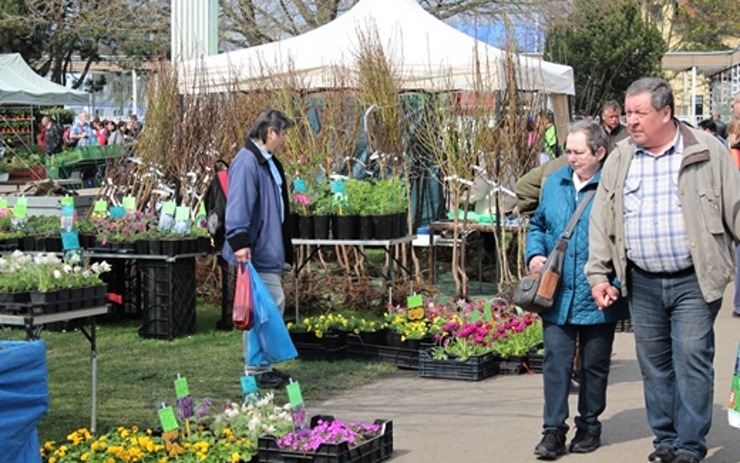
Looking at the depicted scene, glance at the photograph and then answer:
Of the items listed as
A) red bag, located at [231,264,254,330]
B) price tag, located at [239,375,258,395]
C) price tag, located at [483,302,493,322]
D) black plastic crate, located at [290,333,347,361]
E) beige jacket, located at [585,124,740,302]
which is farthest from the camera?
price tag, located at [483,302,493,322]

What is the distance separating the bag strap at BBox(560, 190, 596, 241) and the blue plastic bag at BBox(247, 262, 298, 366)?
2302 millimetres

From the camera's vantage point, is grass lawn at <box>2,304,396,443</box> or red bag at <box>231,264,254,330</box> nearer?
grass lawn at <box>2,304,396,443</box>

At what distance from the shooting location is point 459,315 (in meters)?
9.58

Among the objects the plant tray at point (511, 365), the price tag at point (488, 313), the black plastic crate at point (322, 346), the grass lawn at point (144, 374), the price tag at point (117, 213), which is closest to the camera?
the grass lawn at point (144, 374)

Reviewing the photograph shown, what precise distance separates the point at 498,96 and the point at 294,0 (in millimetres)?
14892

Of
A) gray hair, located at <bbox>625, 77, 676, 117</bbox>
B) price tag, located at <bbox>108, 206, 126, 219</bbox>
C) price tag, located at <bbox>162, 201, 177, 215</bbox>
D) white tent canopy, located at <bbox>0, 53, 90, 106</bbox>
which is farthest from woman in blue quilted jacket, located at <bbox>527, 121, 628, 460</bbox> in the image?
white tent canopy, located at <bbox>0, 53, 90, 106</bbox>

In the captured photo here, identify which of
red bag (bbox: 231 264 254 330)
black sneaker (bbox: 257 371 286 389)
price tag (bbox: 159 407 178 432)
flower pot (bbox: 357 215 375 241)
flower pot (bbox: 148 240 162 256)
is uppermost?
flower pot (bbox: 357 215 375 241)

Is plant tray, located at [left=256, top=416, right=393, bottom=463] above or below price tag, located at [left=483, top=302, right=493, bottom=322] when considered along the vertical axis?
below

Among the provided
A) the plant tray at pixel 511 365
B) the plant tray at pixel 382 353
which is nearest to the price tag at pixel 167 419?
the plant tray at pixel 382 353

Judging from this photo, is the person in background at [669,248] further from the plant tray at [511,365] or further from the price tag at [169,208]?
the price tag at [169,208]

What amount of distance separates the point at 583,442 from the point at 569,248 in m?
1.06

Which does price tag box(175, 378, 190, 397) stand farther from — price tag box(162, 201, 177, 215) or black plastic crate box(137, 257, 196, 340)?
price tag box(162, 201, 177, 215)

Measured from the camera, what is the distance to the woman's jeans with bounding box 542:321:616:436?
20.2ft

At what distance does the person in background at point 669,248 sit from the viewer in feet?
18.2
